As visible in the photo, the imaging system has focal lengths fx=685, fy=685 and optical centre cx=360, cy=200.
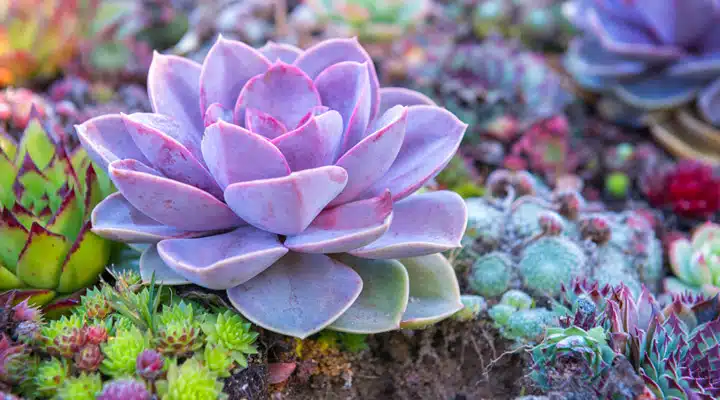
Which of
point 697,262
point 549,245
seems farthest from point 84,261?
point 697,262

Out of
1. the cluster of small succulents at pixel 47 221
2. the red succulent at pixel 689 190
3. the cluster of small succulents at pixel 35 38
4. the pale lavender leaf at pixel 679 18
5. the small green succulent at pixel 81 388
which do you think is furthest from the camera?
the pale lavender leaf at pixel 679 18

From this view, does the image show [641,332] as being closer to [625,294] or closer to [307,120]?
[625,294]

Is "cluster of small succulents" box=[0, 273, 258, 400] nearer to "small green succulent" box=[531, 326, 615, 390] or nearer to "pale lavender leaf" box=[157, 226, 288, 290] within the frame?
"pale lavender leaf" box=[157, 226, 288, 290]

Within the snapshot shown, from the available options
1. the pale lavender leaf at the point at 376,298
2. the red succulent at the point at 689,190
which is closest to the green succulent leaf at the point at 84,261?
the pale lavender leaf at the point at 376,298

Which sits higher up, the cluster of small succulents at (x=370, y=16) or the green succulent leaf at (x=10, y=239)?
the green succulent leaf at (x=10, y=239)

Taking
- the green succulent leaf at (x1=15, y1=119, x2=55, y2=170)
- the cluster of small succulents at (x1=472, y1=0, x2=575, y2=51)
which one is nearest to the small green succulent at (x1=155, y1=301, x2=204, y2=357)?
the green succulent leaf at (x1=15, y1=119, x2=55, y2=170)

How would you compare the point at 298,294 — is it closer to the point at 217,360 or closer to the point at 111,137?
the point at 217,360

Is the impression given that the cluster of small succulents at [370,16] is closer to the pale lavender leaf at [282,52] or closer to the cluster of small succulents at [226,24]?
the cluster of small succulents at [226,24]
